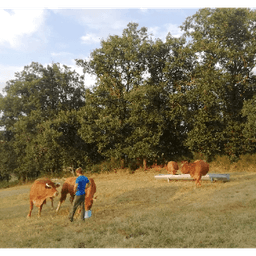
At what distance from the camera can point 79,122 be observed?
26953 mm

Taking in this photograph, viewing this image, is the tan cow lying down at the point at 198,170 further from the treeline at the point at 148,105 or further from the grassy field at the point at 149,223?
the treeline at the point at 148,105

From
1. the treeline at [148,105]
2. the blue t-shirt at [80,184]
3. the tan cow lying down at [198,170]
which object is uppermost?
the treeline at [148,105]

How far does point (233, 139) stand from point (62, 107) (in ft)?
60.6

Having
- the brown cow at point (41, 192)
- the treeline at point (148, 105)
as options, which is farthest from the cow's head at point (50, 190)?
the treeline at point (148, 105)

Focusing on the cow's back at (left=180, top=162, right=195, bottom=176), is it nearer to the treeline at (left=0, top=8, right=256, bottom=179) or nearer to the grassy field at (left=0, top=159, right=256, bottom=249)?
the grassy field at (left=0, top=159, right=256, bottom=249)

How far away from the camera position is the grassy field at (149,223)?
7.16 meters

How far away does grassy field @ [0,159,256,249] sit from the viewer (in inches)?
282

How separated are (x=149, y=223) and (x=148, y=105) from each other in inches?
707

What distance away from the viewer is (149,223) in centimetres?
876

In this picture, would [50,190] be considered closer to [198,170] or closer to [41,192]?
[41,192]

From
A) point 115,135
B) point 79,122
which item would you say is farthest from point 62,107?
point 115,135

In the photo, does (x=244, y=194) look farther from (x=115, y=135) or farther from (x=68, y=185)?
(x=115, y=135)

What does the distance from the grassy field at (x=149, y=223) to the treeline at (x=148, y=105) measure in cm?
1074

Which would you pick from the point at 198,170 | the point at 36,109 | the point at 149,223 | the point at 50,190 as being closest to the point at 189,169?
the point at 198,170
